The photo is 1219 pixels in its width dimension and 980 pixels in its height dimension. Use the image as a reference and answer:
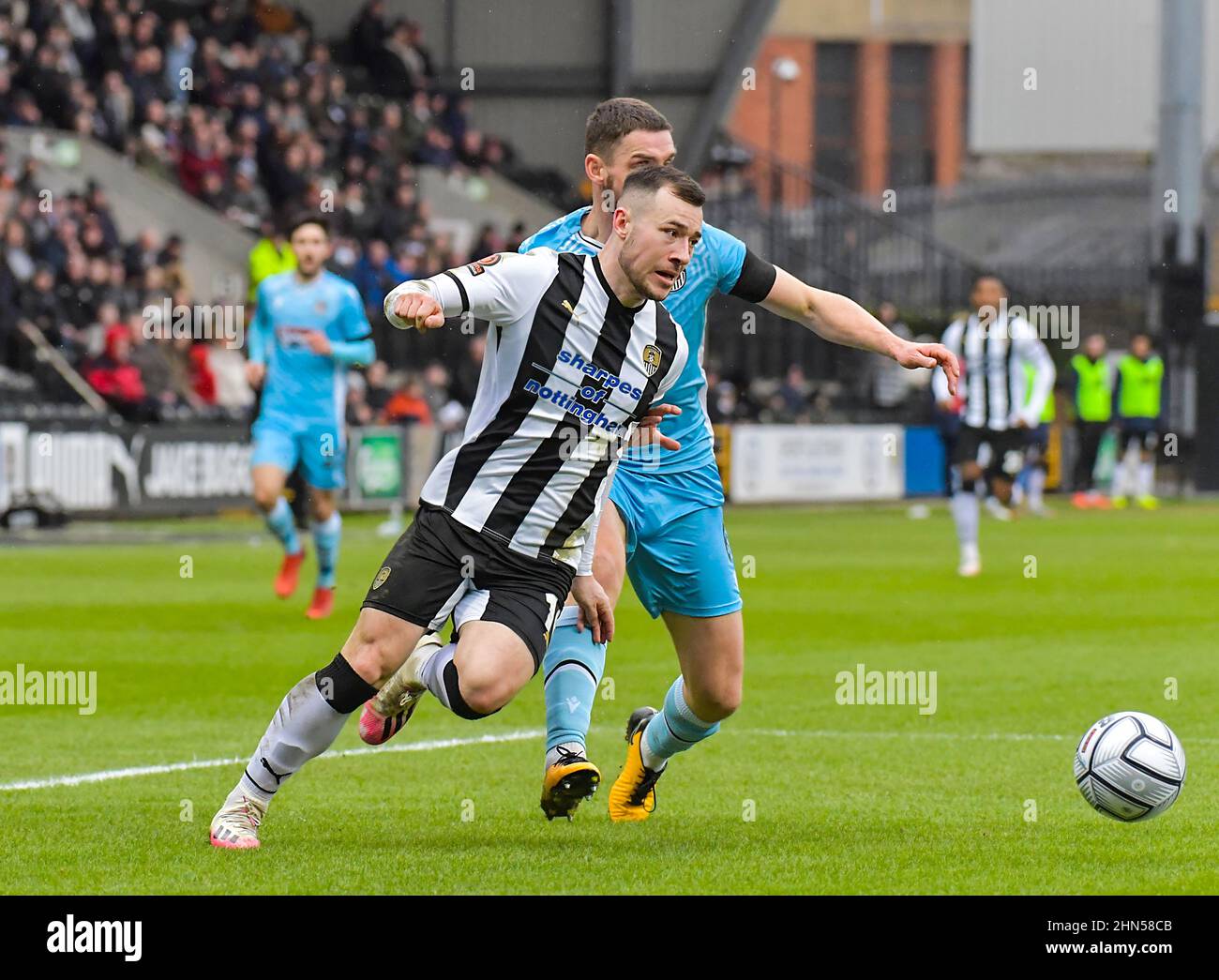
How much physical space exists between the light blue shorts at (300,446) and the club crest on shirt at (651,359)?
7.45 meters

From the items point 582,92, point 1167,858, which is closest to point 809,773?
point 1167,858

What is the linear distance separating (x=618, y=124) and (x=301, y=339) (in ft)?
23.8

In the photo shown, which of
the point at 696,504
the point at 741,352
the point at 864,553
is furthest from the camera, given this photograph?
the point at 741,352

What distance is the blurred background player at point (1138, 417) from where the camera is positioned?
28.4 metres

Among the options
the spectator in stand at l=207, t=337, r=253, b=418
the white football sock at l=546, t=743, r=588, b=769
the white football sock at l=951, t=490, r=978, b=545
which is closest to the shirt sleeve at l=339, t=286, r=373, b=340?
the white football sock at l=951, t=490, r=978, b=545

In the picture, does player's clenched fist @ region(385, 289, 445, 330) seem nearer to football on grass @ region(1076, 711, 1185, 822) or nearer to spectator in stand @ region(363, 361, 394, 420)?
football on grass @ region(1076, 711, 1185, 822)

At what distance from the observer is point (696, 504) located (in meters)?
6.91

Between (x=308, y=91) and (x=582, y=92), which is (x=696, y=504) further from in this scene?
(x=582, y=92)

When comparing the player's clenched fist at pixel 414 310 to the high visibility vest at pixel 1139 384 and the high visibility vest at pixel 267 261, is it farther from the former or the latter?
the high visibility vest at pixel 1139 384

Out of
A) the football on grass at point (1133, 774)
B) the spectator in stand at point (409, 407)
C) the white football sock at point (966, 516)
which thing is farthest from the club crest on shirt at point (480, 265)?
the spectator in stand at point (409, 407)

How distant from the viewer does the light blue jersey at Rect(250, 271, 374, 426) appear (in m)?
13.5

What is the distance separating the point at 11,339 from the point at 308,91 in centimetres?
848

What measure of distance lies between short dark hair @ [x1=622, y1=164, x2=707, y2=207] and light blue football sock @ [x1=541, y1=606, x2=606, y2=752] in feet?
5.15
